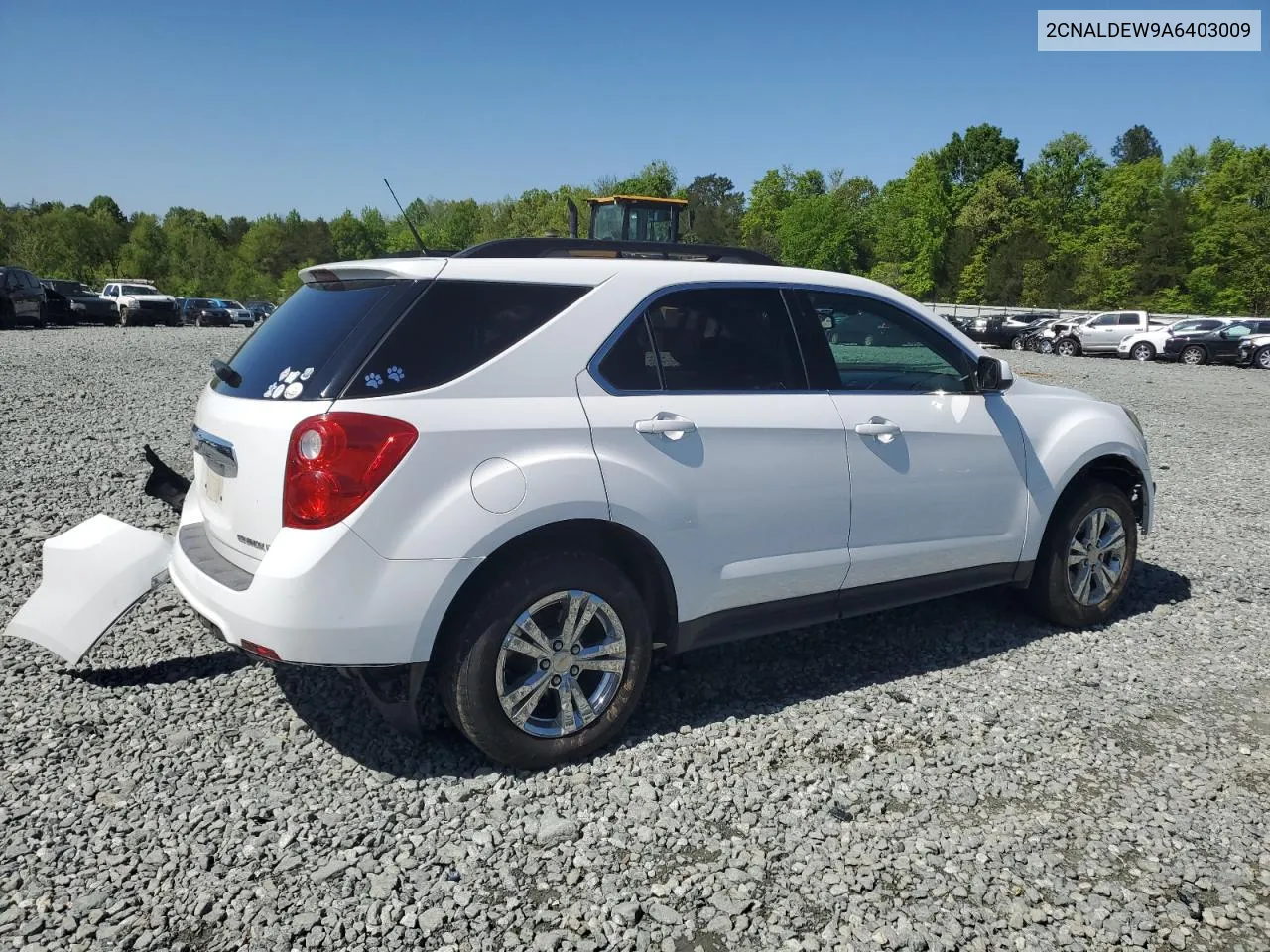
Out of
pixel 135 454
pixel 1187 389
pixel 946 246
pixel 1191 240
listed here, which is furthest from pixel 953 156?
pixel 135 454

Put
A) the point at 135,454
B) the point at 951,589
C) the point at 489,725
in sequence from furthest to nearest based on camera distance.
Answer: the point at 135,454, the point at 951,589, the point at 489,725

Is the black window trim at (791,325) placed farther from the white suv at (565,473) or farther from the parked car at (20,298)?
the parked car at (20,298)

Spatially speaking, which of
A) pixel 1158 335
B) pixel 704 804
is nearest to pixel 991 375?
pixel 704 804

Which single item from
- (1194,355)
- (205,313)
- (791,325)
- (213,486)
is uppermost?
(205,313)

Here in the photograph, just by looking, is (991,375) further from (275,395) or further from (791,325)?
(275,395)

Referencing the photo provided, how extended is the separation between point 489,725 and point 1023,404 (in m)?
3.09

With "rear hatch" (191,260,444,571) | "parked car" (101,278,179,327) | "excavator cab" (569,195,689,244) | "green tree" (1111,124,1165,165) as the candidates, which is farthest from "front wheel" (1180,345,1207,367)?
"green tree" (1111,124,1165,165)

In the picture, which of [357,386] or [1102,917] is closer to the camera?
[1102,917]

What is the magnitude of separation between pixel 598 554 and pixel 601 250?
1322 millimetres

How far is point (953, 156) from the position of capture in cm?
9206

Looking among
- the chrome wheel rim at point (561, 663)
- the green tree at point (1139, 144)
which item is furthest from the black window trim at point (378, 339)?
the green tree at point (1139, 144)

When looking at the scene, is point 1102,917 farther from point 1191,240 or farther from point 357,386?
point 1191,240

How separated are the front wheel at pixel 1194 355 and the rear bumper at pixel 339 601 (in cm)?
3491

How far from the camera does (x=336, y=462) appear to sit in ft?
9.97
